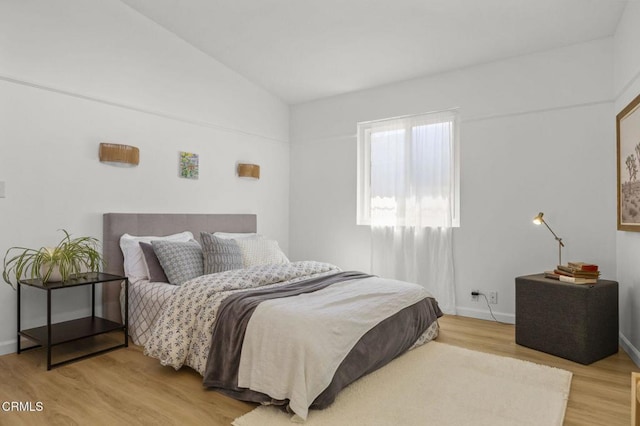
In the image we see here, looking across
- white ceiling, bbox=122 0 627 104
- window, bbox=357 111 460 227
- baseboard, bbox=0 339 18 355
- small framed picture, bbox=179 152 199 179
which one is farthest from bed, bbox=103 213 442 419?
white ceiling, bbox=122 0 627 104

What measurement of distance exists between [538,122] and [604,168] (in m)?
0.69

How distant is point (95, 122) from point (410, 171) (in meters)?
3.19

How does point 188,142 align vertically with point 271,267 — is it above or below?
above

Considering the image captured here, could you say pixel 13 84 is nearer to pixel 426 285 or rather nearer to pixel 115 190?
pixel 115 190

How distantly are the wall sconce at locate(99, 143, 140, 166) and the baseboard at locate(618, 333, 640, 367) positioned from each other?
14.3ft

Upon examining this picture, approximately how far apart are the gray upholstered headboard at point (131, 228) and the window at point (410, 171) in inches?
72.4

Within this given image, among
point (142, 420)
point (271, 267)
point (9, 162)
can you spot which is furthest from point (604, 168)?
point (9, 162)

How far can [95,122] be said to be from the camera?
3.58 m

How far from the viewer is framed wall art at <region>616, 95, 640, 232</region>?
115 inches

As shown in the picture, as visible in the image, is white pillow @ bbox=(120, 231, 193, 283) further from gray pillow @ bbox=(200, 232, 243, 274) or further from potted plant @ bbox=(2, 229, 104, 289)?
gray pillow @ bbox=(200, 232, 243, 274)

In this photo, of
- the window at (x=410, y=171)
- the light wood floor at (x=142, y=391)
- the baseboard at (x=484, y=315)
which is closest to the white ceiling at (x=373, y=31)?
the window at (x=410, y=171)

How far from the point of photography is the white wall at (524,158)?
3.58 metres

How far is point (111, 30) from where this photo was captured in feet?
12.0

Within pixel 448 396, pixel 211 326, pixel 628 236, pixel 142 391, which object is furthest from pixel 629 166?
pixel 142 391
